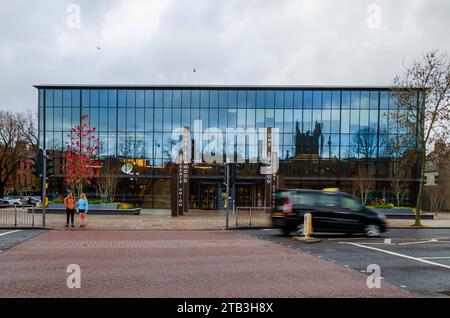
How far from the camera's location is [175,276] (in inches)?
330

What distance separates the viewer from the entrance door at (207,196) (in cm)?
4144

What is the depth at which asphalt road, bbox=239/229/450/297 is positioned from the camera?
813 cm

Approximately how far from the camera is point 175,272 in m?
8.82

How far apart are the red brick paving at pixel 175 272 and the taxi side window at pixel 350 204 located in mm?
4122

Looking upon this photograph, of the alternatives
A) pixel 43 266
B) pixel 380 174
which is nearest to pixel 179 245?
pixel 43 266

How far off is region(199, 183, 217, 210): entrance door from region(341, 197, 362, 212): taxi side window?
2573 cm

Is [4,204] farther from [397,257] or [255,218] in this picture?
[397,257]

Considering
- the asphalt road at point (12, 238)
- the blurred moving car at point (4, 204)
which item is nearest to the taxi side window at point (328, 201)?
the asphalt road at point (12, 238)

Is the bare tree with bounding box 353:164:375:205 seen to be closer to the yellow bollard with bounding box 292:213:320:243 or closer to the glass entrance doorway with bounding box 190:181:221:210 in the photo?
the glass entrance doorway with bounding box 190:181:221:210

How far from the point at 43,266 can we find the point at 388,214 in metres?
27.6

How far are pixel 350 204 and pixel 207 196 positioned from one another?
26374 millimetres

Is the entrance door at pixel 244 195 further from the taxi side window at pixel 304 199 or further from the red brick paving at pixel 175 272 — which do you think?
the red brick paving at pixel 175 272

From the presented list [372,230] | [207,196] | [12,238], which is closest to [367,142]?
[207,196]

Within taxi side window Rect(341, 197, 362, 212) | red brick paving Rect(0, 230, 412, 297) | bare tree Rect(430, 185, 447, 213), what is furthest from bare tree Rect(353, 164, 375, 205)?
red brick paving Rect(0, 230, 412, 297)
